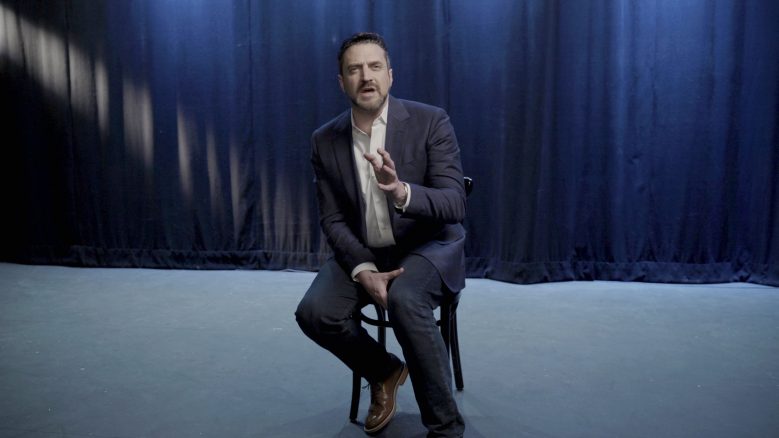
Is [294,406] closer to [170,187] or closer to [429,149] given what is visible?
[429,149]

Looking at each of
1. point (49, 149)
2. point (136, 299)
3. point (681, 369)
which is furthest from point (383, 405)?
point (49, 149)

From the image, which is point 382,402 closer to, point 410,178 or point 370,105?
point 410,178

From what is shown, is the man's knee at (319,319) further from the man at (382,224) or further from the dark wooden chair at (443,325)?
the dark wooden chair at (443,325)

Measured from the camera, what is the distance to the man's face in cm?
185

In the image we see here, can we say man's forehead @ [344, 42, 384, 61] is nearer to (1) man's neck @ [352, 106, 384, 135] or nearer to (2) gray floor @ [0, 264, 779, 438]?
(1) man's neck @ [352, 106, 384, 135]

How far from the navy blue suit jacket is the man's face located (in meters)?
0.08

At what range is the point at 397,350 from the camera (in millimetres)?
2537

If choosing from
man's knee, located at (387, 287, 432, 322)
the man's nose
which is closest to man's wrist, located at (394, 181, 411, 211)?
man's knee, located at (387, 287, 432, 322)

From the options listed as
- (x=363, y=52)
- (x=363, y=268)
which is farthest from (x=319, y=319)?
(x=363, y=52)

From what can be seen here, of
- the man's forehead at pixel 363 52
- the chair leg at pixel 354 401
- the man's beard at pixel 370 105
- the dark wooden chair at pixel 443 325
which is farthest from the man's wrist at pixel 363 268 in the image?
the man's forehead at pixel 363 52

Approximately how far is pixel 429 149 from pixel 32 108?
144 inches

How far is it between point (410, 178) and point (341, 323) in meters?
0.48

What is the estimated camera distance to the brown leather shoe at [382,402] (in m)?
1.86

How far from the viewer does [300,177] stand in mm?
4105
